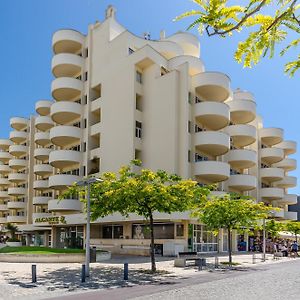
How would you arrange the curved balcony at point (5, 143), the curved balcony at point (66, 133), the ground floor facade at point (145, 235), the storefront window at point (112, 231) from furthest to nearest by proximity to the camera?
the curved balcony at point (5, 143) → the curved balcony at point (66, 133) → the storefront window at point (112, 231) → the ground floor facade at point (145, 235)

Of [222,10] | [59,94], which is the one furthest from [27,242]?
[222,10]

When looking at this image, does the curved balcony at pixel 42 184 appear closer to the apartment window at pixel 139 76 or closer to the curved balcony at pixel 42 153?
the curved balcony at pixel 42 153

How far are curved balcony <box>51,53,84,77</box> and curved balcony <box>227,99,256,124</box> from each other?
18764mm

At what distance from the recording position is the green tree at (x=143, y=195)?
2302 centimetres

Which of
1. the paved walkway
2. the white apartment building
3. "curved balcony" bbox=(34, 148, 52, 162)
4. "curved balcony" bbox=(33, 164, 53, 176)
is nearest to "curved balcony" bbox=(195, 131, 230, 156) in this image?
the white apartment building

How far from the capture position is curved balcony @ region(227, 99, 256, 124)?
5184 centimetres

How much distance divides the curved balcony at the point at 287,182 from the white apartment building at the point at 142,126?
19.3 ft

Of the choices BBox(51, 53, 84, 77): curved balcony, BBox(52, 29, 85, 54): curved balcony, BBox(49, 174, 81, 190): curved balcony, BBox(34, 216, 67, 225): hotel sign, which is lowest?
BBox(34, 216, 67, 225): hotel sign

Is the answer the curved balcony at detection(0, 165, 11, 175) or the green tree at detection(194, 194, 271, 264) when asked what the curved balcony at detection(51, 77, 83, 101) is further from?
the curved balcony at detection(0, 165, 11, 175)

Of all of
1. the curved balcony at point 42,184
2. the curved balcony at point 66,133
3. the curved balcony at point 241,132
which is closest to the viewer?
the curved balcony at point 66,133

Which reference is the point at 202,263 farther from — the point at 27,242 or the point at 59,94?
the point at 27,242

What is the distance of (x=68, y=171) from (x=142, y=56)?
17.8 metres

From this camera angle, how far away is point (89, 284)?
60.0 ft

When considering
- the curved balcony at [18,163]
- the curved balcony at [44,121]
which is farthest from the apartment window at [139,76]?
the curved balcony at [18,163]
